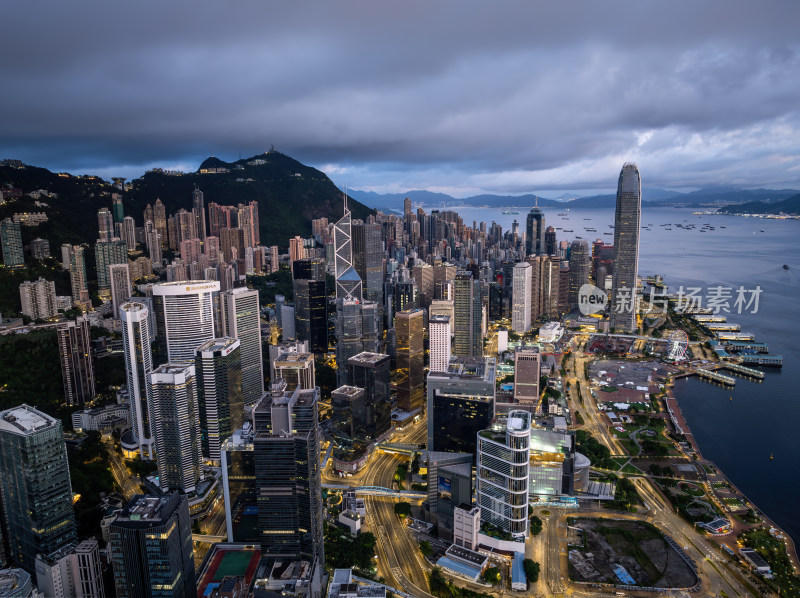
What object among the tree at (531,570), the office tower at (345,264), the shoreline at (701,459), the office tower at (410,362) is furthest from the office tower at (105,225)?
the shoreline at (701,459)

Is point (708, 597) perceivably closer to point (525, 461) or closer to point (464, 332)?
point (525, 461)

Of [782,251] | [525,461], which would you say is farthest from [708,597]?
[782,251]

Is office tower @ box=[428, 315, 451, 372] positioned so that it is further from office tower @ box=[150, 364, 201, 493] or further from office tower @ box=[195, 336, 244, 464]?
office tower @ box=[150, 364, 201, 493]

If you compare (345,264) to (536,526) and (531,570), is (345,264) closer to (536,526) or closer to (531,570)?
(536,526)

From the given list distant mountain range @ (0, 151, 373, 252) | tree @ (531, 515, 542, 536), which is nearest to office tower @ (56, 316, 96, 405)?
distant mountain range @ (0, 151, 373, 252)

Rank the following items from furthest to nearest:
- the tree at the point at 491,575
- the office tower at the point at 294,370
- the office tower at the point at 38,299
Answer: the office tower at the point at 38,299
the office tower at the point at 294,370
the tree at the point at 491,575

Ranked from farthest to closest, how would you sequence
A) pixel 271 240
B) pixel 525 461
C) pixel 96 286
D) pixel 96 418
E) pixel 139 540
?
pixel 271 240 → pixel 96 286 → pixel 96 418 → pixel 525 461 → pixel 139 540

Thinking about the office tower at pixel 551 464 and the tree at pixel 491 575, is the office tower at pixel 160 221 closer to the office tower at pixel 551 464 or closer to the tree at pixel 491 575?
the office tower at pixel 551 464
